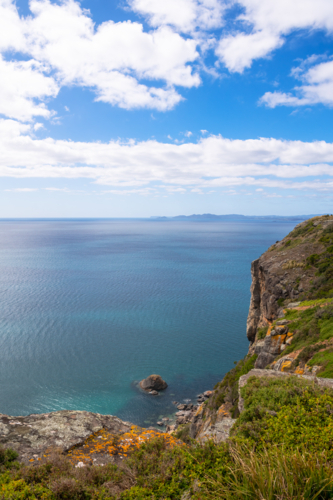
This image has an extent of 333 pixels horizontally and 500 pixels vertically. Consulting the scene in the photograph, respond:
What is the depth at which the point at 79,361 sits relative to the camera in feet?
131

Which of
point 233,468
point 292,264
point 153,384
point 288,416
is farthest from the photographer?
point 153,384

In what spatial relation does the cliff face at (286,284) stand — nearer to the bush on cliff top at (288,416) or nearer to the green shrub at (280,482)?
the bush on cliff top at (288,416)

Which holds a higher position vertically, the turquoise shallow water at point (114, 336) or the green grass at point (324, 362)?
the green grass at point (324, 362)

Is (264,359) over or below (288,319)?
below

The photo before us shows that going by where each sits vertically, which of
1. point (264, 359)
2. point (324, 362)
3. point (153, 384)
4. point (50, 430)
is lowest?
point (153, 384)

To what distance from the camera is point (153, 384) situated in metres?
34.1

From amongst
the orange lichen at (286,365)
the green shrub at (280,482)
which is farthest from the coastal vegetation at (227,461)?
the orange lichen at (286,365)

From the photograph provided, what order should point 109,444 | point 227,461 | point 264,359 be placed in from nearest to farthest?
1. point 227,461
2. point 109,444
3. point 264,359

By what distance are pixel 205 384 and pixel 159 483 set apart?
31.9m

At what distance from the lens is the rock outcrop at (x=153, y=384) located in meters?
34.1

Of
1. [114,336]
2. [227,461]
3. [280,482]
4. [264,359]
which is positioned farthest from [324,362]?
[114,336]

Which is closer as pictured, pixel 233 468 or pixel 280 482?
pixel 280 482

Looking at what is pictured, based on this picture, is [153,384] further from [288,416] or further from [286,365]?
[288,416]

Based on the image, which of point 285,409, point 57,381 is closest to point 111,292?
point 57,381
